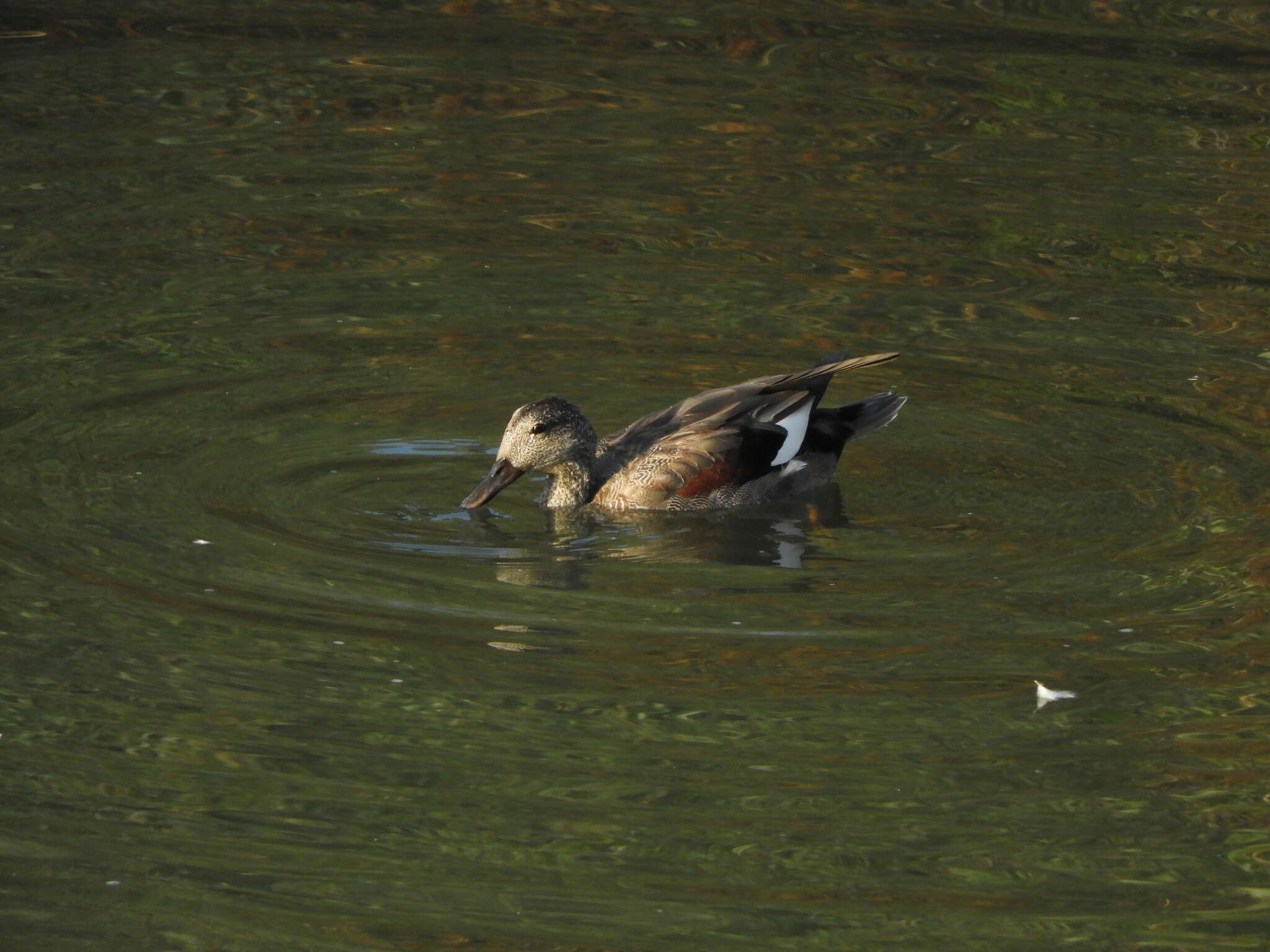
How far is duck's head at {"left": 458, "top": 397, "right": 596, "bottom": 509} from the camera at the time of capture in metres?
9.84

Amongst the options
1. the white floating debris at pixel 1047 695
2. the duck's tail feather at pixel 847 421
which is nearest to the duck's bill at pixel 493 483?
the duck's tail feather at pixel 847 421

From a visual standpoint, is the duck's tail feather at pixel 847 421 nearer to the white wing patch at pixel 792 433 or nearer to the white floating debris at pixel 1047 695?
the white wing patch at pixel 792 433

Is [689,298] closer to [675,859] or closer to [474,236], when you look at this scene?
[474,236]

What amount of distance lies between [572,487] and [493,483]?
46cm

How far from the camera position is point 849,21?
18500 millimetres

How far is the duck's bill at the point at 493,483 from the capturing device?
9.77 metres

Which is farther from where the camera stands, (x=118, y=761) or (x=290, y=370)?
(x=290, y=370)

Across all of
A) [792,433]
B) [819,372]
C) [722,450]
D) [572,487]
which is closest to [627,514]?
[572,487]

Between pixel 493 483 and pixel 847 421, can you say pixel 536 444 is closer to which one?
pixel 493 483

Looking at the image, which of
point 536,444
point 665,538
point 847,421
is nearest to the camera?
point 665,538

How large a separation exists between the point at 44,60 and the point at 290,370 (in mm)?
6947

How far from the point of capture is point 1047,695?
24.5 ft

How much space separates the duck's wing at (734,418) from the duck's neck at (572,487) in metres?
0.08

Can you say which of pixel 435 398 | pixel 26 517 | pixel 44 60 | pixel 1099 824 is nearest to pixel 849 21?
pixel 44 60
